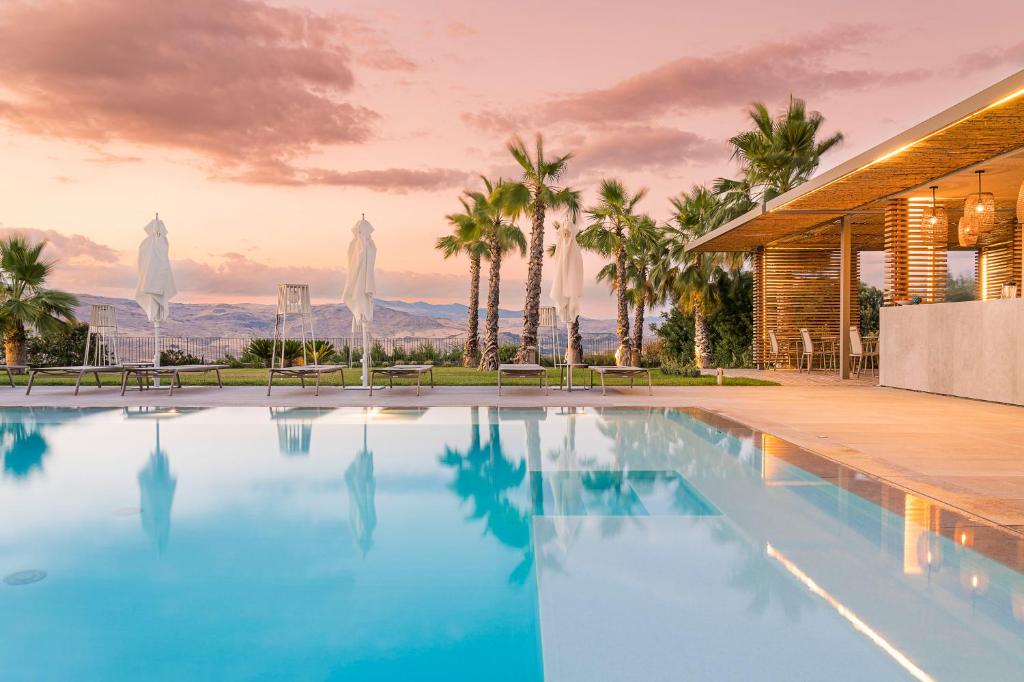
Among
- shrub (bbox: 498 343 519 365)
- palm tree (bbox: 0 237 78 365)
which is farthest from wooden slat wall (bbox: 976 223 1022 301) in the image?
palm tree (bbox: 0 237 78 365)

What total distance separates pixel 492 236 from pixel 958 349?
504 inches

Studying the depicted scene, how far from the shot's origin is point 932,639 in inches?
93.4

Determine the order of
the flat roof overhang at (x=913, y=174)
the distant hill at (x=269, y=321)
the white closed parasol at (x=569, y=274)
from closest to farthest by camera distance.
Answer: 1. the flat roof overhang at (x=913, y=174)
2. the white closed parasol at (x=569, y=274)
3. the distant hill at (x=269, y=321)

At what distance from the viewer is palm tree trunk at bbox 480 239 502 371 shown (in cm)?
1853

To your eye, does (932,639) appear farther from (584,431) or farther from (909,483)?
(584,431)

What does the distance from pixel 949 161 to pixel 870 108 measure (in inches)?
371

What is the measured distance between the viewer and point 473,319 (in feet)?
70.1

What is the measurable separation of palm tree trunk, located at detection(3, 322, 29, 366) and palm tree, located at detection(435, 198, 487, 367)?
36.9 feet

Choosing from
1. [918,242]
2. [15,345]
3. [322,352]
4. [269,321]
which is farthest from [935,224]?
[269,321]

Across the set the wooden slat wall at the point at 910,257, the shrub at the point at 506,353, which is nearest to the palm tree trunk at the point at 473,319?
the shrub at the point at 506,353

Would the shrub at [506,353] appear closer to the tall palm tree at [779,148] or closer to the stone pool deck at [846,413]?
the tall palm tree at [779,148]

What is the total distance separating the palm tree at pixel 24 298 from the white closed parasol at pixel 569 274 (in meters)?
11.4

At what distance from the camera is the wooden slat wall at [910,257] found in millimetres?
11172

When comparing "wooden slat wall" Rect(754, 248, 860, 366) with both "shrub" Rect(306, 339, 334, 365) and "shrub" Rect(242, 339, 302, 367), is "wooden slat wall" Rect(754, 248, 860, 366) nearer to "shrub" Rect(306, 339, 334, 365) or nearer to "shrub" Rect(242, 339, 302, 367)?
"shrub" Rect(306, 339, 334, 365)
